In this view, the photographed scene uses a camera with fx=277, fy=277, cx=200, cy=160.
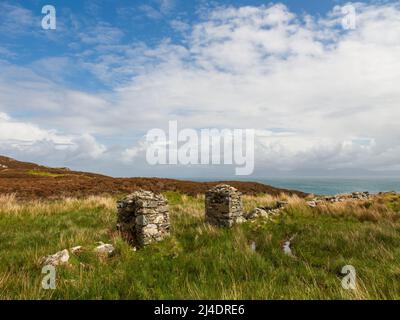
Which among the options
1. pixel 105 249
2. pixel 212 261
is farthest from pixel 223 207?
pixel 105 249

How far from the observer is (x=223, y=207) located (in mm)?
11852

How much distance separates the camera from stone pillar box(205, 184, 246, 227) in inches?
460

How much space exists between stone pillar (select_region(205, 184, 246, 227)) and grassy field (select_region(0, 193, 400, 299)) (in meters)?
0.71

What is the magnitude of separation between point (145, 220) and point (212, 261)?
2.89 meters

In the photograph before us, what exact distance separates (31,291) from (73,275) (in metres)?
1.02

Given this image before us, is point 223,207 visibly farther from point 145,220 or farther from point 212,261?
point 212,261

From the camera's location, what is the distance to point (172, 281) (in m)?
5.86

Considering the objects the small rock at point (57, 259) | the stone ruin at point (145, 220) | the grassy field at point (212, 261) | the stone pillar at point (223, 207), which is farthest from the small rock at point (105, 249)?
the stone pillar at point (223, 207)

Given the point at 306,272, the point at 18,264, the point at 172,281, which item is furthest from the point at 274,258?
the point at 18,264

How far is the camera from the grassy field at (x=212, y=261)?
5.16 m

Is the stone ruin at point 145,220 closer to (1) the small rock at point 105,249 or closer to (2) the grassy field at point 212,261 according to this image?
(2) the grassy field at point 212,261

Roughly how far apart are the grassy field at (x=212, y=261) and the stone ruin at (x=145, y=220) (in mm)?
419

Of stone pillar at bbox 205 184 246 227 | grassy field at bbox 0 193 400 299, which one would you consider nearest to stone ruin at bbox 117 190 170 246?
grassy field at bbox 0 193 400 299
